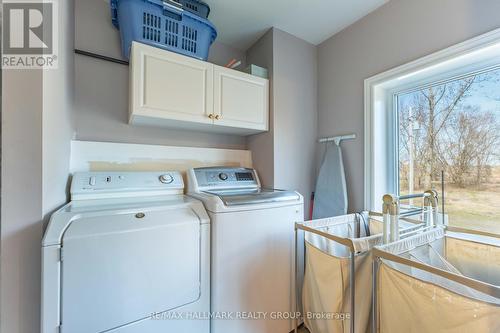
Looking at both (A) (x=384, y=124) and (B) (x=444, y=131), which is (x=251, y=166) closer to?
(A) (x=384, y=124)

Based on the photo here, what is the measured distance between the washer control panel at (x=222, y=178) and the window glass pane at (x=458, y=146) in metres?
1.23

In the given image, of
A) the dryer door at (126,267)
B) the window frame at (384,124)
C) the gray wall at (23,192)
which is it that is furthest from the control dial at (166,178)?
the window frame at (384,124)

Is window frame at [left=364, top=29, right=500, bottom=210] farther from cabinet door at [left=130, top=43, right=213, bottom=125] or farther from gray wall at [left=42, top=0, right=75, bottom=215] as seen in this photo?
gray wall at [left=42, top=0, right=75, bottom=215]

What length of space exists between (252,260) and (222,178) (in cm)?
70

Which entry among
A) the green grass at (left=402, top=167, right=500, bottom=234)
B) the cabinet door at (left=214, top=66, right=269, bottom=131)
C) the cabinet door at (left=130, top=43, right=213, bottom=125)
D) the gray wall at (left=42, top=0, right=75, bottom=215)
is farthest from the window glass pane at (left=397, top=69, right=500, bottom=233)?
the gray wall at (left=42, top=0, right=75, bottom=215)

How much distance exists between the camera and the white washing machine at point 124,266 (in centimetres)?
82

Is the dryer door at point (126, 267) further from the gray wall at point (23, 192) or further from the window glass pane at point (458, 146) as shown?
the window glass pane at point (458, 146)

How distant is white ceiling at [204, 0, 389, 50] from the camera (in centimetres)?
158

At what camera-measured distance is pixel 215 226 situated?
1.18 m

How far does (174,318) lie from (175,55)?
1.63 m

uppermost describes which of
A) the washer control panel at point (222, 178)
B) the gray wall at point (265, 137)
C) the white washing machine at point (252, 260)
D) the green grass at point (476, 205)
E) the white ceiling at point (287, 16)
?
the white ceiling at point (287, 16)

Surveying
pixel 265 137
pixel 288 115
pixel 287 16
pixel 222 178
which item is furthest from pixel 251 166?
pixel 287 16
